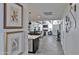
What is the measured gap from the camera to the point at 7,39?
1.57 meters

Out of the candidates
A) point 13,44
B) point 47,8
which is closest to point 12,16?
point 13,44

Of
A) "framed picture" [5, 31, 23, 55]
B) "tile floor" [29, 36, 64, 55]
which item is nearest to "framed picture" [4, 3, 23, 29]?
"framed picture" [5, 31, 23, 55]

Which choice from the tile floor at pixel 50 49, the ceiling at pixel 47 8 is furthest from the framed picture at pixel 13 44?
the tile floor at pixel 50 49

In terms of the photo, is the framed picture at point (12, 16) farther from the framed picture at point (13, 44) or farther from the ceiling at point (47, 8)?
the ceiling at point (47, 8)

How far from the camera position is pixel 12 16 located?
171 cm

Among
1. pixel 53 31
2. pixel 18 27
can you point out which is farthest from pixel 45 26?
pixel 18 27

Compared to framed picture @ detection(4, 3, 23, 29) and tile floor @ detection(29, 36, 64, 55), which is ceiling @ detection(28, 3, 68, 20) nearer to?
tile floor @ detection(29, 36, 64, 55)

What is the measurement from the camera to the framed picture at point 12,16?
5.06 feet

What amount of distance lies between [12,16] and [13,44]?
1.15ft

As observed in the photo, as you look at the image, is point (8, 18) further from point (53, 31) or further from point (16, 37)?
point (53, 31)

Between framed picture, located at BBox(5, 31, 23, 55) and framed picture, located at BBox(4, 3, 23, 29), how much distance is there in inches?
3.7

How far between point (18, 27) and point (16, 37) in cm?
16

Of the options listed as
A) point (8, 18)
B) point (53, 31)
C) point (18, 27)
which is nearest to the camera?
point (8, 18)

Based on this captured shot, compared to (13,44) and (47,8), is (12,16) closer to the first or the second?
(13,44)
